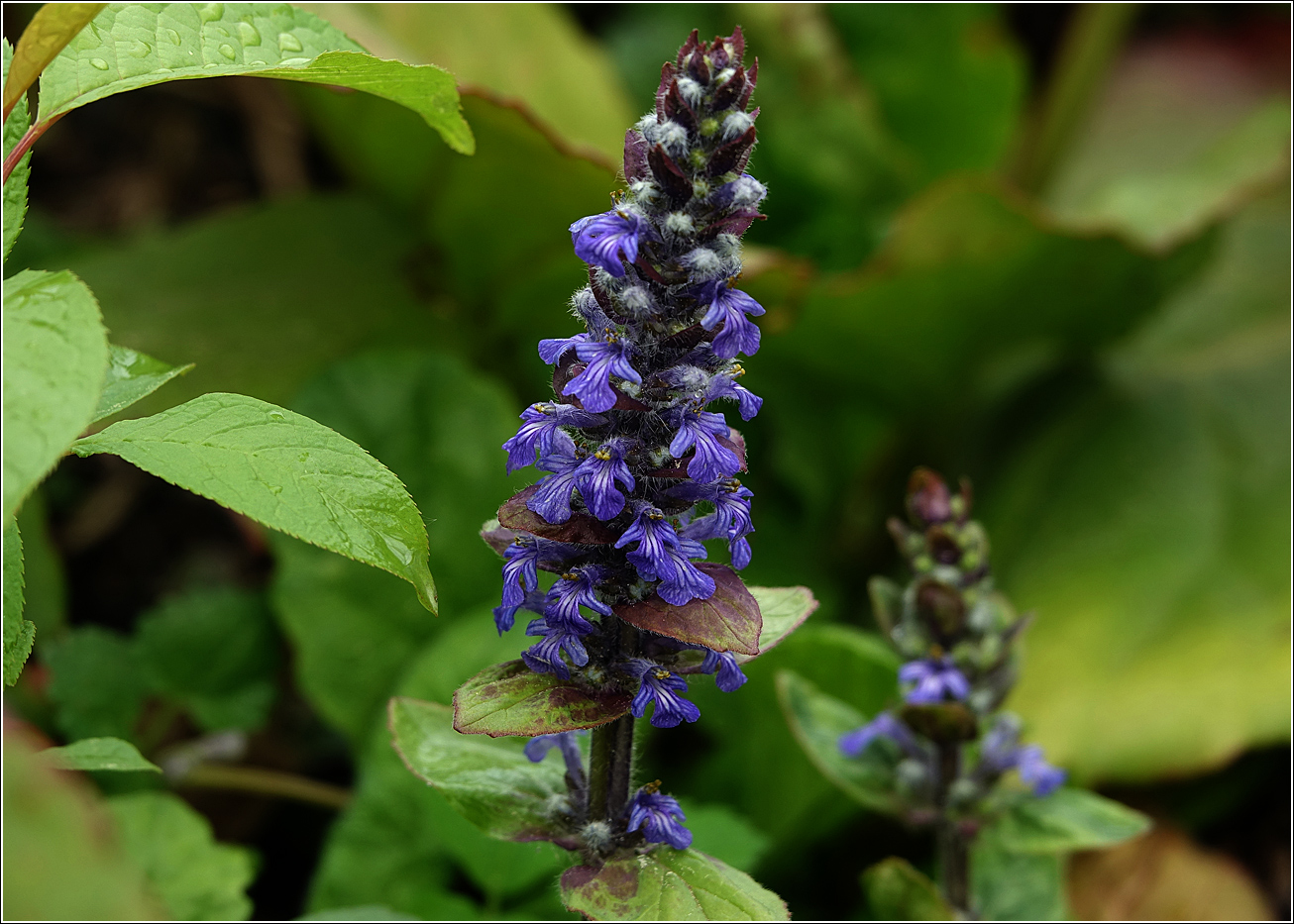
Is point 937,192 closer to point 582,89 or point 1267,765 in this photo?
point 582,89

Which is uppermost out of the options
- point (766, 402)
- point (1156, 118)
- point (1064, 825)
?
point (1156, 118)

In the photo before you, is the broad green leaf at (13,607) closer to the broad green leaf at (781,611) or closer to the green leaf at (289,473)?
the green leaf at (289,473)

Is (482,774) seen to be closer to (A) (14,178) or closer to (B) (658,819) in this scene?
A: (B) (658,819)

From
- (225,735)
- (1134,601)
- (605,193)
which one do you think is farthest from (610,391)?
(1134,601)

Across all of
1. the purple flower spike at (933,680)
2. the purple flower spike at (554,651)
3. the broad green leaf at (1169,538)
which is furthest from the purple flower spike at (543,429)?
the broad green leaf at (1169,538)

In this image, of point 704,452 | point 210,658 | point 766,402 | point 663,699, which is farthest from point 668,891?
point 766,402

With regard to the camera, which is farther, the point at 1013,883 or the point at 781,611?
the point at 1013,883
